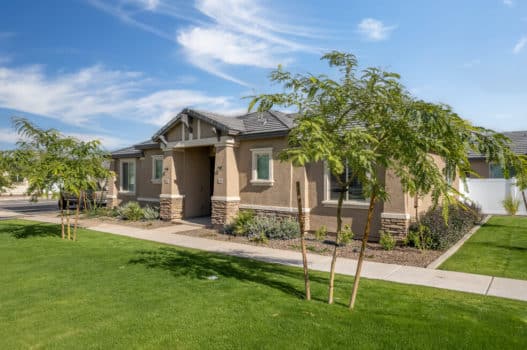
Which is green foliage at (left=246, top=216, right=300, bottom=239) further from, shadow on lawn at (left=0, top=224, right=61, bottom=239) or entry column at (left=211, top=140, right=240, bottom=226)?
shadow on lawn at (left=0, top=224, right=61, bottom=239)

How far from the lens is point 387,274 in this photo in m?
7.82

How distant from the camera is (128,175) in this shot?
2077 cm

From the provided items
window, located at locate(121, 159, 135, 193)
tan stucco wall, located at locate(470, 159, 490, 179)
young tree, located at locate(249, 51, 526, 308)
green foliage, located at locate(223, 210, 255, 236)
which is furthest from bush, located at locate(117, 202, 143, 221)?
tan stucco wall, located at locate(470, 159, 490, 179)

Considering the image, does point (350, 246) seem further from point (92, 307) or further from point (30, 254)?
point (30, 254)

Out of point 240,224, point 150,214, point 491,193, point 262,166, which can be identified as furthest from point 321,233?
point 491,193

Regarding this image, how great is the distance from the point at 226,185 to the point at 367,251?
632 centimetres

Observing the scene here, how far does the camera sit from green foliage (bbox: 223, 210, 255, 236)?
1293cm

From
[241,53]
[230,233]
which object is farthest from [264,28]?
[230,233]

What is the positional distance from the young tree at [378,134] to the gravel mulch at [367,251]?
4.04m

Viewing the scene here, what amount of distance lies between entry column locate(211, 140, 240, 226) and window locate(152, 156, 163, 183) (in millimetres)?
5052

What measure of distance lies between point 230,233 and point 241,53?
6514 mm

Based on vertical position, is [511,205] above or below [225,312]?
above

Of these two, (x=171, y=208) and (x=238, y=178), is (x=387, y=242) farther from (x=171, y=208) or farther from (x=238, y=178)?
(x=171, y=208)

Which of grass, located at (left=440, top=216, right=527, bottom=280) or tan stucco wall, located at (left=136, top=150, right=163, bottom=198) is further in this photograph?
tan stucco wall, located at (left=136, top=150, right=163, bottom=198)
